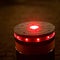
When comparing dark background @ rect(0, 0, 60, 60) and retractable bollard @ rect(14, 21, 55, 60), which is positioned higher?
retractable bollard @ rect(14, 21, 55, 60)

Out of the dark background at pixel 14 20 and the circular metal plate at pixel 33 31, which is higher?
the circular metal plate at pixel 33 31

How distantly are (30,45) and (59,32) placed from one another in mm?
3682

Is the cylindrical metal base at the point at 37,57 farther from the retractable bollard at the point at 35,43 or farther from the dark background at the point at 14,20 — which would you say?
the dark background at the point at 14,20

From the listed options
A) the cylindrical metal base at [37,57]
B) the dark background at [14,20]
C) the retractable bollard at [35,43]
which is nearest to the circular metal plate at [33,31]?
the retractable bollard at [35,43]

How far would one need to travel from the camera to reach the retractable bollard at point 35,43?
2.62 metres

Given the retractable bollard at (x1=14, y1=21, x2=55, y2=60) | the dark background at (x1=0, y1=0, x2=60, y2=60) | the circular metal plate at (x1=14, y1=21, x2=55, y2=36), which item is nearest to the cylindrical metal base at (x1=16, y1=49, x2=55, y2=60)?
the retractable bollard at (x1=14, y1=21, x2=55, y2=60)

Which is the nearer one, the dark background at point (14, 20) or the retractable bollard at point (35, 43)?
the retractable bollard at point (35, 43)

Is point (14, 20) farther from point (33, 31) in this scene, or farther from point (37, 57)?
point (37, 57)

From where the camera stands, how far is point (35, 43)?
262cm

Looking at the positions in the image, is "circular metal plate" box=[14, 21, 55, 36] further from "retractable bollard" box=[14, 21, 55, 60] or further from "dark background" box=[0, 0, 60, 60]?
"dark background" box=[0, 0, 60, 60]

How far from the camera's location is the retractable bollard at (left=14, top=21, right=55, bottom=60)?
262 cm

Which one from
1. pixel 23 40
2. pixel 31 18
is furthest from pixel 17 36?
pixel 31 18

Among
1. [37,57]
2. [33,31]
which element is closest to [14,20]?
[33,31]

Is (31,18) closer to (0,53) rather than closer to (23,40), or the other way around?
(0,53)
